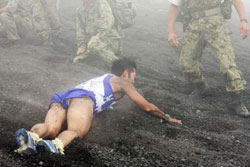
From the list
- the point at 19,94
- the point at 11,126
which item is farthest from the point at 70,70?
the point at 11,126

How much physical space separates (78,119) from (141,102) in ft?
2.44

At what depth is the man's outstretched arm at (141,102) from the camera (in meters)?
2.66

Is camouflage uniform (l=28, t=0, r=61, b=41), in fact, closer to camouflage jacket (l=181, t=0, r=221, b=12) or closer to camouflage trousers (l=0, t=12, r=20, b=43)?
camouflage trousers (l=0, t=12, r=20, b=43)

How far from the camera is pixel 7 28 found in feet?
17.7

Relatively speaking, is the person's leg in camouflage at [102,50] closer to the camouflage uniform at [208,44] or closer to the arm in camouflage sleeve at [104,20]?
the arm in camouflage sleeve at [104,20]

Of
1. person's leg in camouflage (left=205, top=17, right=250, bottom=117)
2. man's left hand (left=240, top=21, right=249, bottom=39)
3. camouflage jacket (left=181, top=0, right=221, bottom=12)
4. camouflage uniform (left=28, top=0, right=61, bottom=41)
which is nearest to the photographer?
person's leg in camouflage (left=205, top=17, right=250, bottom=117)

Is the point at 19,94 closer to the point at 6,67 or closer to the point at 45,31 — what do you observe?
Answer: the point at 6,67

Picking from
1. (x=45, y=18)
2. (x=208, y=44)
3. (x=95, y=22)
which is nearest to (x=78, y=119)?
(x=208, y=44)

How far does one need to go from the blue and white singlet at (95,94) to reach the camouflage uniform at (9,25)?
361 cm

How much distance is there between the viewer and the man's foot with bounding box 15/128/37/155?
5.68 feet

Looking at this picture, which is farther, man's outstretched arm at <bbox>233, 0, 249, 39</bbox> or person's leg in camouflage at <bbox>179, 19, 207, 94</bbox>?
person's leg in camouflage at <bbox>179, 19, 207, 94</bbox>

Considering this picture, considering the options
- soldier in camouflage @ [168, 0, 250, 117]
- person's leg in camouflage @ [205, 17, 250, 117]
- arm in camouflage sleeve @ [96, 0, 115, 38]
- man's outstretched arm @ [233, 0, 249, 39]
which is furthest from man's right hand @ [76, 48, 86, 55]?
man's outstretched arm @ [233, 0, 249, 39]

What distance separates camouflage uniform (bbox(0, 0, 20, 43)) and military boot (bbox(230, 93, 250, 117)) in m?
4.81

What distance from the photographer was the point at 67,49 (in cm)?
579
